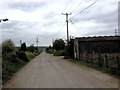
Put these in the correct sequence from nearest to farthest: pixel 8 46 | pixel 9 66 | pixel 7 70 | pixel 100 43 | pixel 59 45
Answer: pixel 7 70
pixel 9 66
pixel 100 43
pixel 8 46
pixel 59 45

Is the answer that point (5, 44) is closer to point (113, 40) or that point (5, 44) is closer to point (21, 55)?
point (21, 55)

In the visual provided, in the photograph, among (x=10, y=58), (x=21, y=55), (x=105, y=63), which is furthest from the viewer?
(x=21, y=55)

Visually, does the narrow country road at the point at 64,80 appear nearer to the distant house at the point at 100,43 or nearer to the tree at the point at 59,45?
the distant house at the point at 100,43

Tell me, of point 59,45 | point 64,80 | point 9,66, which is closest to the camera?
point 64,80

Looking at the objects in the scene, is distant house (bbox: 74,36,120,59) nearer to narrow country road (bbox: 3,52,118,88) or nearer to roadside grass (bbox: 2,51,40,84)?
roadside grass (bbox: 2,51,40,84)

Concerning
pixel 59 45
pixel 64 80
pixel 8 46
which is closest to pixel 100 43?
pixel 8 46

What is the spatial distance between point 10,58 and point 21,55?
12.4 meters

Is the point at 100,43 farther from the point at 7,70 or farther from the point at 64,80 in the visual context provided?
the point at 64,80

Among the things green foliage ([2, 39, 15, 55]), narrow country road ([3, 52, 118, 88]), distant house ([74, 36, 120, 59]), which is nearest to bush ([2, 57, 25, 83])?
narrow country road ([3, 52, 118, 88])

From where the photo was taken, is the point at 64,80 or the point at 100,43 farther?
the point at 100,43

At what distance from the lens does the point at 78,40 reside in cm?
5156

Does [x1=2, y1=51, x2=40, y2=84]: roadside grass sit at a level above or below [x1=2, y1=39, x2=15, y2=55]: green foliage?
below

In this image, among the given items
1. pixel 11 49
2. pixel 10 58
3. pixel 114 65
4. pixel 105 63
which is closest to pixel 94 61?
pixel 105 63

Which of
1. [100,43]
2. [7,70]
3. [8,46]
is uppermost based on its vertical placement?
[100,43]
